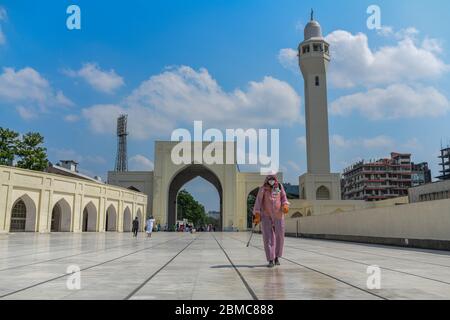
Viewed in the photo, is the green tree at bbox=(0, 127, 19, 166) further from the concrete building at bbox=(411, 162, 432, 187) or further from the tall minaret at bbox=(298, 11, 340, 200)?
the concrete building at bbox=(411, 162, 432, 187)

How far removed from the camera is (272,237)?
22.9 feet

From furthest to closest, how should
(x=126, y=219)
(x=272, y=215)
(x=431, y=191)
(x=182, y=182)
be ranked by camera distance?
(x=182, y=182) < (x=126, y=219) < (x=431, y=191) < (x=272, y=215)

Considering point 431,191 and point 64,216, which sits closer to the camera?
point 431,191

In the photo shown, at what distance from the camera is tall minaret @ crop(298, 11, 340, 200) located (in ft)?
190

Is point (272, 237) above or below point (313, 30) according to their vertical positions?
below

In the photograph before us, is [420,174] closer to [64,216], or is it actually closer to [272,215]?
[64,216]

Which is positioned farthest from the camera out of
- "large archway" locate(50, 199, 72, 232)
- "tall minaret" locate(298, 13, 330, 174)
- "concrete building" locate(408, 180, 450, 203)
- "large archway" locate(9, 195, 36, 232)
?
"tall minaret" locate(298, 13, 330, 174)

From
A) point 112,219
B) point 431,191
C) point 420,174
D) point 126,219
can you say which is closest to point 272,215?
point 431,191

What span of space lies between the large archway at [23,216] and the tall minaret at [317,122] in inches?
1518

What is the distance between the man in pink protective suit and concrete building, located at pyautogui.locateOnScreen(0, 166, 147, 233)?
25871 mm

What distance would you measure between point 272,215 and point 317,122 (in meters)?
52.8

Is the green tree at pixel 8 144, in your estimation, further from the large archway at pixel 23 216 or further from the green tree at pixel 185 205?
the green tree at pixel 185 205

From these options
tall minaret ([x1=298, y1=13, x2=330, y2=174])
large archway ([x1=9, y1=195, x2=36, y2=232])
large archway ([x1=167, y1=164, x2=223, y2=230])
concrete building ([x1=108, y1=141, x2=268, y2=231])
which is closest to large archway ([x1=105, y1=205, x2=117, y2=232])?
large archway ([x1=9, y1=195, x2=36, y2=232])

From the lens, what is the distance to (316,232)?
2423 centimetres
